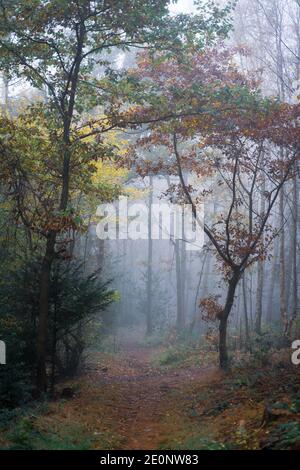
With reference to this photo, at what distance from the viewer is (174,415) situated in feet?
29.8

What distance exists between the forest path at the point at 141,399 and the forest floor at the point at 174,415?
0.06 feet

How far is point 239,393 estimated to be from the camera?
9.16m

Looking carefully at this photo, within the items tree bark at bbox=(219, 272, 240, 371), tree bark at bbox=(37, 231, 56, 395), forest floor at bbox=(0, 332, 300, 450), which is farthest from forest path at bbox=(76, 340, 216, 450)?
tree bark at bbox=(37, 231, 56, 395)

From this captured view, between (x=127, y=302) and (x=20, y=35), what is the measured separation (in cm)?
2515

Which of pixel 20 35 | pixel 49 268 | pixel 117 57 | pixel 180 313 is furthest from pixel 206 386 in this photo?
pixel 117 57

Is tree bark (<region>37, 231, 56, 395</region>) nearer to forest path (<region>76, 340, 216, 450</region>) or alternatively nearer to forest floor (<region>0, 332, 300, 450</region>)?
forest floor (<region>0, 332, 300, 450</region>)

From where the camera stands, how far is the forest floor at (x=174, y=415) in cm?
641

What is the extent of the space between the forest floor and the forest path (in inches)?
0.7

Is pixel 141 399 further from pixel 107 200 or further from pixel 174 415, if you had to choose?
pixel 107 200

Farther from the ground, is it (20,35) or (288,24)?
(288,24)

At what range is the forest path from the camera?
776 cm

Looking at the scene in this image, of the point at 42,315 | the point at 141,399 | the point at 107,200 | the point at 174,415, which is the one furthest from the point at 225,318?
the point at 42,315

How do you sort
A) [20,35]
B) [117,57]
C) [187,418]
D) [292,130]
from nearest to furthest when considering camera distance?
[187,418], [20,35], [292,130], [117,57]
